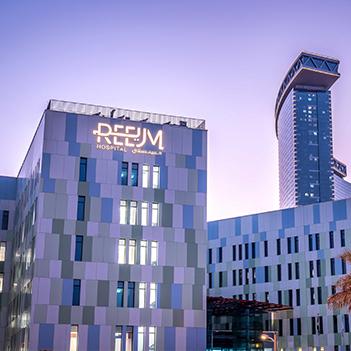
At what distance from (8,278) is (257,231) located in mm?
47942

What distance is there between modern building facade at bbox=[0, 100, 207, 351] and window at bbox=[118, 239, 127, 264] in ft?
0.36

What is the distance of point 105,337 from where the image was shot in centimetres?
7519

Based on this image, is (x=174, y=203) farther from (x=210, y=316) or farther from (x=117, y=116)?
(x=210, y=316)

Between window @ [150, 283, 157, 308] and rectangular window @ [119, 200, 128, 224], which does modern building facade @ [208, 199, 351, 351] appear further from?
rectangular window @ [119, 200, 128, 224]

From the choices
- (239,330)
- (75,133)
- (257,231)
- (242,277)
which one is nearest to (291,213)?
(257,231)

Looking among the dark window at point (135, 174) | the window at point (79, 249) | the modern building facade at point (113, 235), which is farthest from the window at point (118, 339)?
the dark window at point (135, 174)

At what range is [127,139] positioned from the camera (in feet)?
267

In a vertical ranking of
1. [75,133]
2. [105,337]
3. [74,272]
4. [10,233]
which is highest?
[75,133]

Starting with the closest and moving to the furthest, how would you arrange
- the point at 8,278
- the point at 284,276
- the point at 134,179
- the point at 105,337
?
the point at 105,337 < the point at 134,179 < the point at 8,278 < the point at 284,276

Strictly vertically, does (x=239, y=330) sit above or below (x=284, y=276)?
below

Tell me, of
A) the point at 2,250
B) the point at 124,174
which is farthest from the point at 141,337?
the point at 2,250

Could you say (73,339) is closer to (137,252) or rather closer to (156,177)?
(137,252)

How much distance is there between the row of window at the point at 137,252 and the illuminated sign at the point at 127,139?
10529 millimetres

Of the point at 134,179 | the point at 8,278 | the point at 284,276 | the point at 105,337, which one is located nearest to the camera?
the point at 105,337
